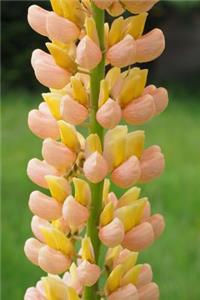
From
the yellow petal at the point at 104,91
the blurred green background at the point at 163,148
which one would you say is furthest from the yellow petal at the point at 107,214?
the blurred green background at the point at 163,148

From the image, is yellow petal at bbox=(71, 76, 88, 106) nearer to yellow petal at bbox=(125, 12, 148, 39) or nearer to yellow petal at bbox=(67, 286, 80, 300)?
yellow petal at bbox=(125, 12, 148, 39)

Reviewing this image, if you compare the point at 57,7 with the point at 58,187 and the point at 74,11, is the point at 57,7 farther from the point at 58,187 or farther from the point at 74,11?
the point at 58,187

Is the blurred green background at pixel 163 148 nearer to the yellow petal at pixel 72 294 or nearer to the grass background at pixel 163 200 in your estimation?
the grass background at pixel 163 200

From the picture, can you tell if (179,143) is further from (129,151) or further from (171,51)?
(129,151)

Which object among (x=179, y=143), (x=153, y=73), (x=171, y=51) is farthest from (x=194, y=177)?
(x=171, y=51)

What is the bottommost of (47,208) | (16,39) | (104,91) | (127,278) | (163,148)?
(163,148)

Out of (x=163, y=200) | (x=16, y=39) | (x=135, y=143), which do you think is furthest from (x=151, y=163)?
(x=16, y=39)
